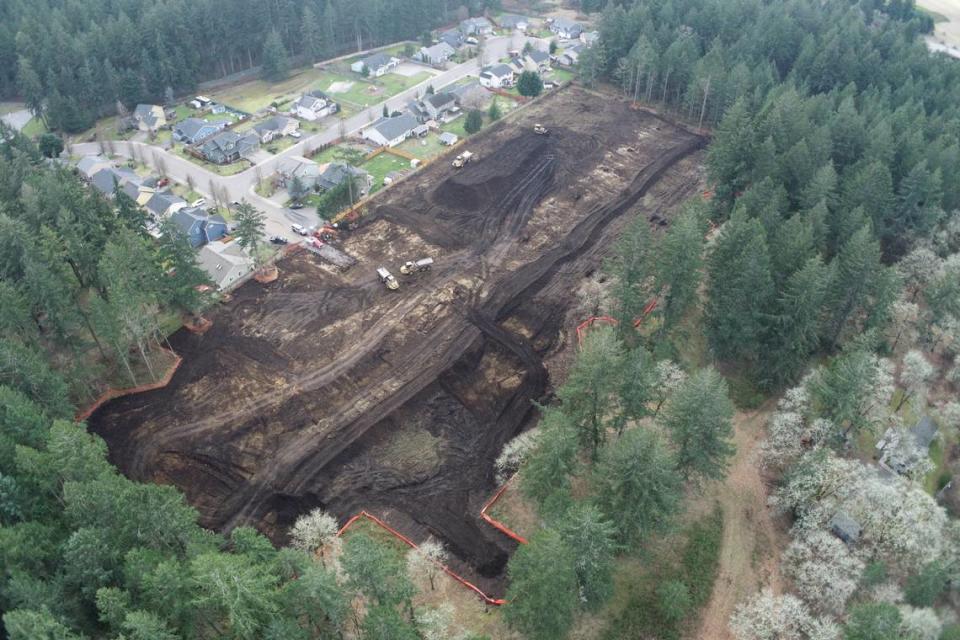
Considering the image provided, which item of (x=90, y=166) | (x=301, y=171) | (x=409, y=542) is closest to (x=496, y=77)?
(x=301, y=171)

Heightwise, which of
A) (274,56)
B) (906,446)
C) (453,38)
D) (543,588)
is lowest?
(453,38)

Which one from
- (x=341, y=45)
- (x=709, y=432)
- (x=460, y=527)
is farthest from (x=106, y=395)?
(x=341, y=45)

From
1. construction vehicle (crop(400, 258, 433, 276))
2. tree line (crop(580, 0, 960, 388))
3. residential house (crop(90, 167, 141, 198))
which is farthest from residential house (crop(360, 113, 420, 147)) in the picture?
tree line (crop(580, 0, 960, 388))

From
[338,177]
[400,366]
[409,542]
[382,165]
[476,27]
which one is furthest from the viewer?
[476,27]

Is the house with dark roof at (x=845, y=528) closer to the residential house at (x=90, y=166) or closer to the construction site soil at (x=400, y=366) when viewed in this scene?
the construction site soil at (x=400, y=366)

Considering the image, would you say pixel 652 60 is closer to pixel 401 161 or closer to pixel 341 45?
pixel 401 161

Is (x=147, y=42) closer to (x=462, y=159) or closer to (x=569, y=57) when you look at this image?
(x=462, y=159)
